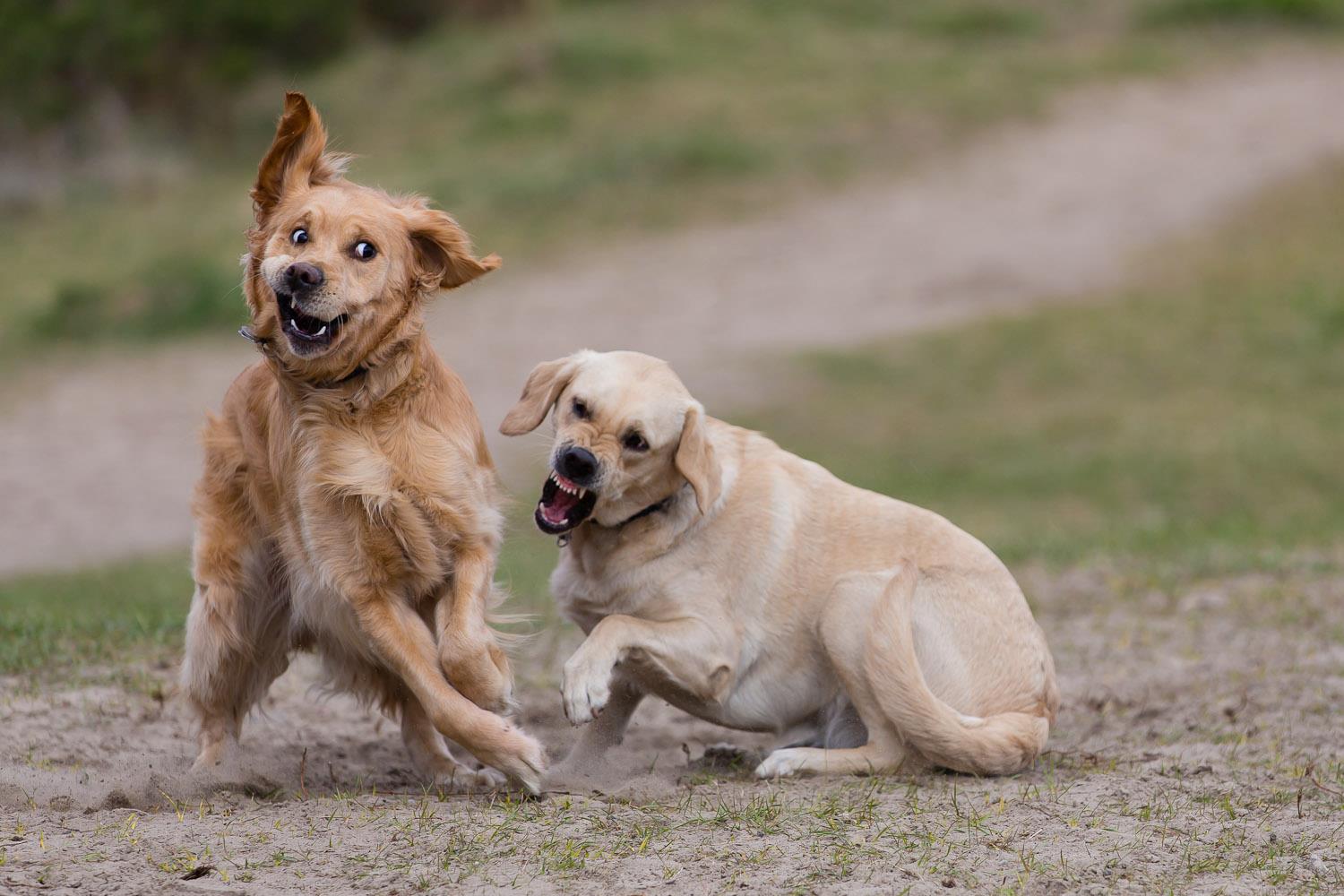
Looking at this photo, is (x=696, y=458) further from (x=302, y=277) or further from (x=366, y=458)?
(x=302, y=277)

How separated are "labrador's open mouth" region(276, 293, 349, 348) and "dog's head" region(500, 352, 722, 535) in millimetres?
757

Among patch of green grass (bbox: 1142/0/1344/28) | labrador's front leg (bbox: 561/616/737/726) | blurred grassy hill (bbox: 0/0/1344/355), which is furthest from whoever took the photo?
patch of green grass (bbox: 1142/0/1344/28)

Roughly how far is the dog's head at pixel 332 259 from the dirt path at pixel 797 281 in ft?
23.4

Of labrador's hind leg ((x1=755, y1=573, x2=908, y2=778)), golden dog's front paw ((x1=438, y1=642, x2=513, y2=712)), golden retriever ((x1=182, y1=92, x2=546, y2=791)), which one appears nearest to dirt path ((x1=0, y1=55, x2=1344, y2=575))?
golden retriever ((x1=182, y1=92, x2=546, y2=791))

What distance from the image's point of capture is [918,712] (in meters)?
5.35

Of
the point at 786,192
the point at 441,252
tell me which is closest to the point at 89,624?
the point at 441,252

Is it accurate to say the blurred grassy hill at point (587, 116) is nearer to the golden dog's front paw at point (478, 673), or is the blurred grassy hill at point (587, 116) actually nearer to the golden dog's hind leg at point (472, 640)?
the golden dog's hind leg at point (472, 640)

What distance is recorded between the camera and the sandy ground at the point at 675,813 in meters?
4.20

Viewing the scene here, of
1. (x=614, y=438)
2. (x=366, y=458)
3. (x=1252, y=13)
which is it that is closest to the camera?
(x=366, y=458)

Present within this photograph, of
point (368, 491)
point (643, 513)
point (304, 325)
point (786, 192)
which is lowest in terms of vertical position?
point (643, 513)

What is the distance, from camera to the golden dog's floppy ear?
5.19 metres

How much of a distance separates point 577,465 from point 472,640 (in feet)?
2.23

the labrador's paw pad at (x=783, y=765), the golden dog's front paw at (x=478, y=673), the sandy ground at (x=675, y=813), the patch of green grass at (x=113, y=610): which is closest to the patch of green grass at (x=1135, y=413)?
the patch of green grass at (x=113, y=610)

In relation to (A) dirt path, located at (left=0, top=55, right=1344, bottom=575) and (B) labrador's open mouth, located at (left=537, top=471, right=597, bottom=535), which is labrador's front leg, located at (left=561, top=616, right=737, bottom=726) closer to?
(B) labrador's open mouth, located at (left=537, top=471, right=597, bottom=535)
